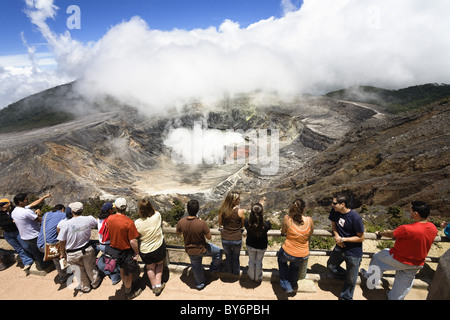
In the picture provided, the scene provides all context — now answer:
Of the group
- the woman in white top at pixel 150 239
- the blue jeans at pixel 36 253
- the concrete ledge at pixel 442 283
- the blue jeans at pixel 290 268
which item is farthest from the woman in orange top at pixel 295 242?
the blue jeans at pixel 36 253

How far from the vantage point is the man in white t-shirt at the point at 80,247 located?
480 cm

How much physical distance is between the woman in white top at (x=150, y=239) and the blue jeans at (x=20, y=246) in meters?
3.55

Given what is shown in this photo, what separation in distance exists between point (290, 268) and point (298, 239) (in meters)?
0.79

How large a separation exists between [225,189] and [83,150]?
70.4 feet

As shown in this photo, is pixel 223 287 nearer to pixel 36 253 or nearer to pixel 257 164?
pixel 36 253

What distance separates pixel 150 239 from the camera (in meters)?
4.73

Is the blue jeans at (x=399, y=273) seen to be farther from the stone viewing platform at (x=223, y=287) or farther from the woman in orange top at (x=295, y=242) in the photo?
the woman in orange top at (x=295, y=242)

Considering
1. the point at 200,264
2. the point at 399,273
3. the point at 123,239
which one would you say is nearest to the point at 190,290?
the point at 200,264

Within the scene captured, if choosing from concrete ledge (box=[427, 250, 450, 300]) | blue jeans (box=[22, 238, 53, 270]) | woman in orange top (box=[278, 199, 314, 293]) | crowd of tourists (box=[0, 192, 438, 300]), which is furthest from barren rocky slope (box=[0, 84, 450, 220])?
blue jeans (box=[22, 238, 53, 270])

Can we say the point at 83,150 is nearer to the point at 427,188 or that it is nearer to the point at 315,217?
the point at 315,217
